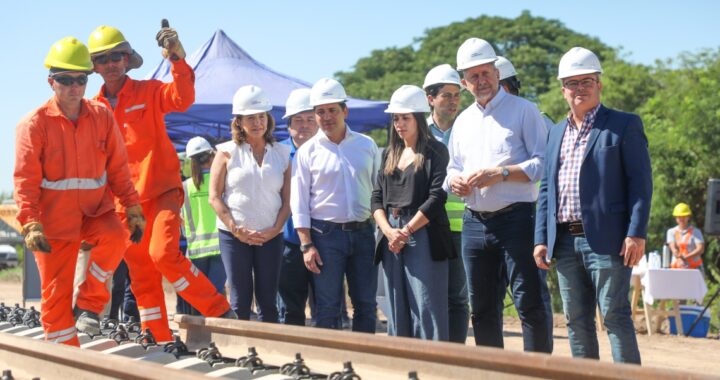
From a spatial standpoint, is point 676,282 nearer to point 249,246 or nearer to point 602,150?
point 249,246

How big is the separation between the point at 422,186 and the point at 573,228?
146cm

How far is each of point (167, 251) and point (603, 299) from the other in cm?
348

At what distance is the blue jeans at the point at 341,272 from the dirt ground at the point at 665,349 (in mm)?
2566

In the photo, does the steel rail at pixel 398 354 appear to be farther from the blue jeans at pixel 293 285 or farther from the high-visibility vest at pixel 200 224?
the high-visibility vest at pixel 200 224

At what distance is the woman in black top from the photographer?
7602mm

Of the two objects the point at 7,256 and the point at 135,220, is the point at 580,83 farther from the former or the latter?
the point at 7,256

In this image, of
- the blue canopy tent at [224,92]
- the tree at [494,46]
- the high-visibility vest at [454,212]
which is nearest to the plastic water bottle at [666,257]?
the blue canopy tent at [224,92]

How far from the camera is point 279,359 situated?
7359 mm

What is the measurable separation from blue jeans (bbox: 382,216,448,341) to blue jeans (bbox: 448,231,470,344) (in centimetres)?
60

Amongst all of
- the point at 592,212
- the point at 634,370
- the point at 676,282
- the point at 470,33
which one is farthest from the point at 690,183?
the point at 470,33

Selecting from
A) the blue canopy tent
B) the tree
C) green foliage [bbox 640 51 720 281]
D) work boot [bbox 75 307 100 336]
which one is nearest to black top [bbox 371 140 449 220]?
work boot [bbox 75 307 100 336]

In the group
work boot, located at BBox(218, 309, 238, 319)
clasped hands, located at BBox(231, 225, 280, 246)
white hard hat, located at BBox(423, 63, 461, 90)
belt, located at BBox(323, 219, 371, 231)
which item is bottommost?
work boot, located at BBox(218, 309, 238, 319)

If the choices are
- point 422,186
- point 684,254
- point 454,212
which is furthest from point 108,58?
point 684,254

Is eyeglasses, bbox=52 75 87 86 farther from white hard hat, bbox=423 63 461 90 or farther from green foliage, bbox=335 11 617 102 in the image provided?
green foliage, bbox=335 11 617 102
